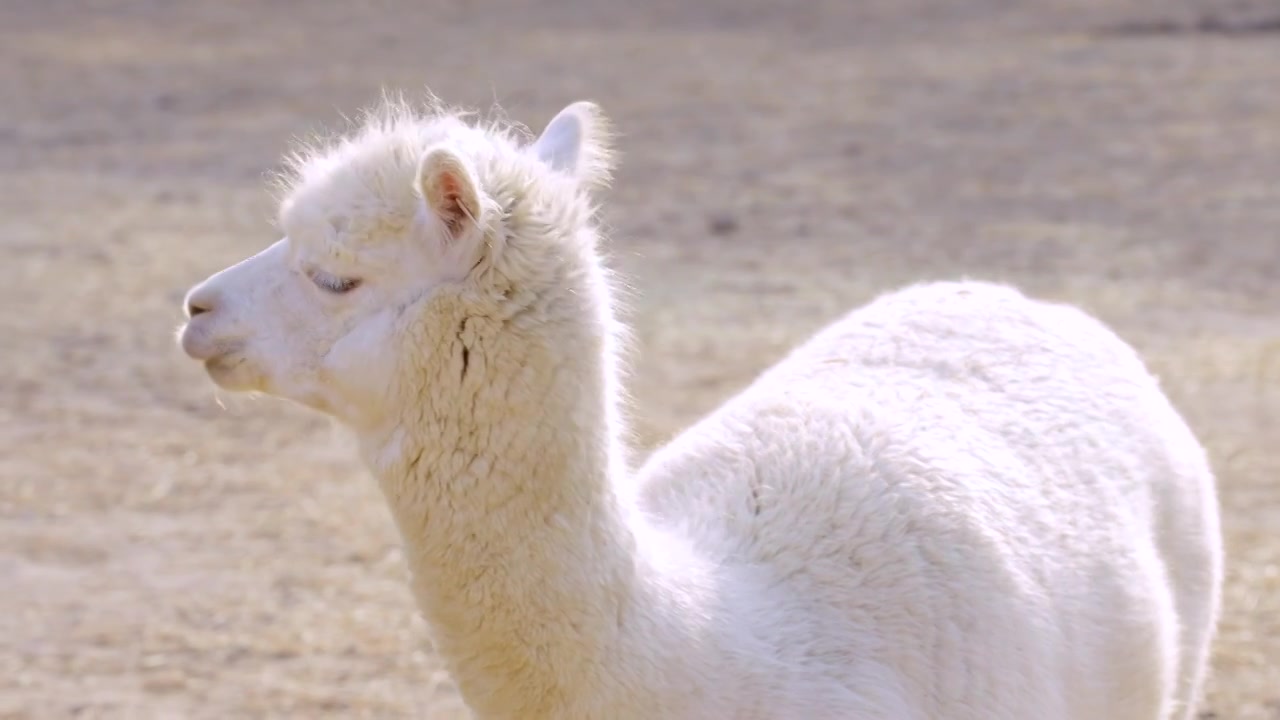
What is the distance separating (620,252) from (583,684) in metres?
6.63

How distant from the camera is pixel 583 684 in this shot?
2494mm

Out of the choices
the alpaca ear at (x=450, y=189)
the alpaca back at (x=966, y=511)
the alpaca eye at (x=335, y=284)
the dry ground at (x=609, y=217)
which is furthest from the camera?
the dry ground at (x=609, y=217)

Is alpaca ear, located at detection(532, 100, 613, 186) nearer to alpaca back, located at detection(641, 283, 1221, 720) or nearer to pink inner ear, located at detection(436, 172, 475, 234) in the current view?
pink inner ear, located at detection(436, 172, 475, 234)

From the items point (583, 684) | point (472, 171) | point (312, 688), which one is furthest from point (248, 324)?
point (312, 688)

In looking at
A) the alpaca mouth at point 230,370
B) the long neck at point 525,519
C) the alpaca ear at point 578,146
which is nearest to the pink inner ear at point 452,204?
the long neck at point 525,519

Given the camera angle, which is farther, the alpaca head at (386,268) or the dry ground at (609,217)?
the dry ground at (609,217)

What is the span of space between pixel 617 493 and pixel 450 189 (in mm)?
489

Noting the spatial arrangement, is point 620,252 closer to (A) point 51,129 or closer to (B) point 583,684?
(A) point 51,129

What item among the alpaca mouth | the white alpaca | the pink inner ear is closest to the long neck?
the white alpaca

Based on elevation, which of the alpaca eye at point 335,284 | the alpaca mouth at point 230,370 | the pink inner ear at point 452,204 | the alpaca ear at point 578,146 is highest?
the alpaca ear at point 578,146

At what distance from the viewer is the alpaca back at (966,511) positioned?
8.99 feet

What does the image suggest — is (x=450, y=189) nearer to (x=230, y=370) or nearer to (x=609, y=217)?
(x=230, y=370)

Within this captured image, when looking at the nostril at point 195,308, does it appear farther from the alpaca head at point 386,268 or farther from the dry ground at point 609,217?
the dry ground at point 609,217

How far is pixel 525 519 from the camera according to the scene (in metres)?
2.50
